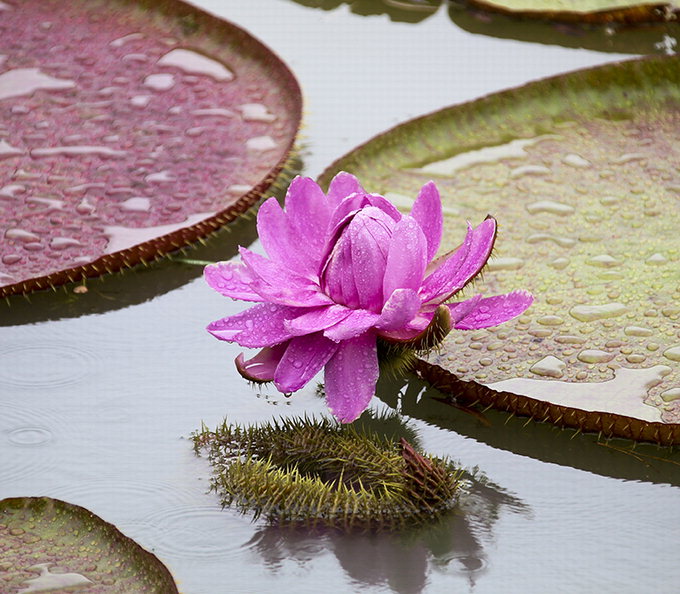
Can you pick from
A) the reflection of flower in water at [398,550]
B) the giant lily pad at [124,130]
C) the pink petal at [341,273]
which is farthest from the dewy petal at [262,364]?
the giant lily pad at [124,130]

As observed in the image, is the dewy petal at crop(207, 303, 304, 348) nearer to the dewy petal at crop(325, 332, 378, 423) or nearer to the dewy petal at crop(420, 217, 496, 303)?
the dewy petal at crop(325, 332, 378, 423)

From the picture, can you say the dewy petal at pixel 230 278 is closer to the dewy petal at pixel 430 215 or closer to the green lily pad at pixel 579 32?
the dewy petal at pixel 430 215

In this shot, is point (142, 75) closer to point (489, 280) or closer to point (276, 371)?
point (489, 280)

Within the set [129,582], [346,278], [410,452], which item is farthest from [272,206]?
[129,582]

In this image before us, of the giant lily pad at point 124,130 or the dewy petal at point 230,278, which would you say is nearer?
the dewy petal at point 230,278

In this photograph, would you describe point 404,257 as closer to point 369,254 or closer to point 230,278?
point 369,254

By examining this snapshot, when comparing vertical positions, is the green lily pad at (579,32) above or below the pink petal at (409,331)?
above

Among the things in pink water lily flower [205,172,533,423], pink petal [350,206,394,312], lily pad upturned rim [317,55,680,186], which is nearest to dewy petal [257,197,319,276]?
pink water lily flower [205,172,533,423]
